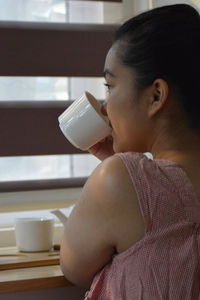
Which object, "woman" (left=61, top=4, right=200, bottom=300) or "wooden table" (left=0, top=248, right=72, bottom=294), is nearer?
"woman" (left=61, top=4, right=200, bottom=300)

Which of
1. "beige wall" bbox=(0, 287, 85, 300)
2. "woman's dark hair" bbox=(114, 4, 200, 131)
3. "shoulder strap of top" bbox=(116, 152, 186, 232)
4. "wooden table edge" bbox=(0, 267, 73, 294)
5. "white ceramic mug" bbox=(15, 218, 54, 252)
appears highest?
"woman's dark hair" bbox=(114, 4, 200, 131)

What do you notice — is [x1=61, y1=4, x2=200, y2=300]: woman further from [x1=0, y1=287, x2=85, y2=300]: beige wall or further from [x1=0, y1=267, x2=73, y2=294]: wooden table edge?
[x1=0, y1=287, x2=85, y2=300]: beige wall

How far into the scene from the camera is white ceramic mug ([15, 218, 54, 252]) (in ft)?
5.49

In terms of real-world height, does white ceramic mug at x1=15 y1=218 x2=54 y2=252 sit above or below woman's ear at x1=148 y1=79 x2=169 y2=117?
below

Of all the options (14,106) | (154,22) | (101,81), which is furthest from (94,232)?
(101,81)

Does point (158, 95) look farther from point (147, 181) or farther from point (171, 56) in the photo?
point (147, 181)

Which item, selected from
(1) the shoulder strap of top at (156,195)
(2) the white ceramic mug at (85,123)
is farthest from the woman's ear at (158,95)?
(2) the white ceramic mug at (85,123)

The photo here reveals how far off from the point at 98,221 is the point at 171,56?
0.38m

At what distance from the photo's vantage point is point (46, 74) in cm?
204

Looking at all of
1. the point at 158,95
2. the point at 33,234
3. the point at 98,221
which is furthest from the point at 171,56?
the point at 33,234

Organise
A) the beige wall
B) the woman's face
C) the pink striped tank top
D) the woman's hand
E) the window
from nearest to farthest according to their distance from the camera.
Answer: the pink striped tank top
the woman's face
the beige wall
the woman's hand
the window

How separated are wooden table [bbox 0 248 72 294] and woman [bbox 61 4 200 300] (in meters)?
0.06

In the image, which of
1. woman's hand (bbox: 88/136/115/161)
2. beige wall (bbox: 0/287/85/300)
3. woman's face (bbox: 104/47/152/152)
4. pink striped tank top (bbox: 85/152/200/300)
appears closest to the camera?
pink striped tank top (bbox: 85/152/200/300)

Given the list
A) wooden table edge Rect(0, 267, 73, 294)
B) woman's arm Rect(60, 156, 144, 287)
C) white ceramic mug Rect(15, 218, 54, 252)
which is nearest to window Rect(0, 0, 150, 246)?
white ceramic mug Rect(15, 218, 54, 252)
